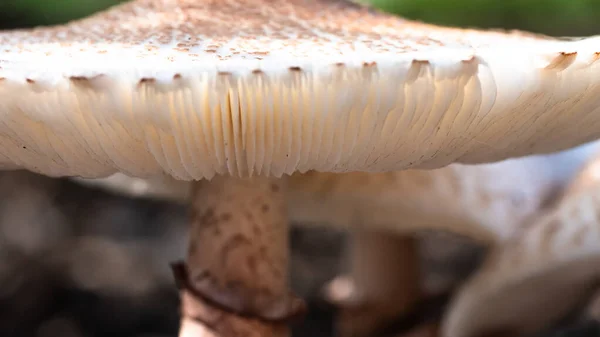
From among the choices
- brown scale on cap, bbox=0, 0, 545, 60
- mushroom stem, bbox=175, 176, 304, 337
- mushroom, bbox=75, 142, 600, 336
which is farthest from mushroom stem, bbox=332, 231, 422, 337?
brown scale on cap, bbox=0, 0, 545, 60

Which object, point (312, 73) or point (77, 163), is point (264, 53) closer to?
point (312, 73)

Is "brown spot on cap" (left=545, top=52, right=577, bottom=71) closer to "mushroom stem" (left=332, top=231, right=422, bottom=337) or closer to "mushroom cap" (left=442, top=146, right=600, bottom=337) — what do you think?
"mushroom cap" (left=442, top=146, right=600, bottom=337)

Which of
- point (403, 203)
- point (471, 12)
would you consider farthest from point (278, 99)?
point (471, 12)

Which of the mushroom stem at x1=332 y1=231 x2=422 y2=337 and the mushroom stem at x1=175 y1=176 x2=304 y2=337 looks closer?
the mushroom stem at x1=175 y1=176 x2=304 y2=337

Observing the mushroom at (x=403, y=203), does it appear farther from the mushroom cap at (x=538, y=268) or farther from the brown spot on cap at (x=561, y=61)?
the brown spot on cap at (x=561, y=61)

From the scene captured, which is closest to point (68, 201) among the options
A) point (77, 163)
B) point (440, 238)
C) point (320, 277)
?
point (320, 277)

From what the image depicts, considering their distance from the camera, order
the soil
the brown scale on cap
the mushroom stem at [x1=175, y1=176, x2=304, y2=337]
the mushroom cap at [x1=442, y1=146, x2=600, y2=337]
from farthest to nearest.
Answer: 1. the soil
2. the mushroom cap at [x1=442, y1=146, x2=600, y2=337]
3. the mushroom stem at [x1=175, y1=176, x2=304, y2=337]
4. the brown scale on cap
